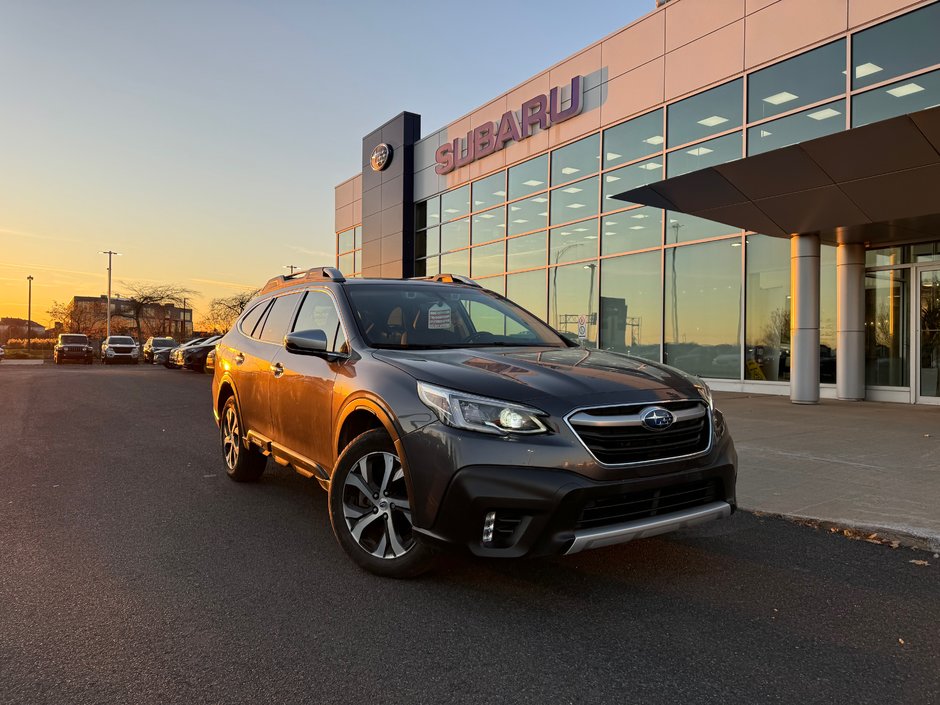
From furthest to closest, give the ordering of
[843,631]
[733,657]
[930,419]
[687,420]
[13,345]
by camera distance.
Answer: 1. [13,345]
2. [930,419]
3. [687,420]
4. [843,631]
5. [733,657]

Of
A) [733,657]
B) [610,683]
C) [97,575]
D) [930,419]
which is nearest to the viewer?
[610,683]

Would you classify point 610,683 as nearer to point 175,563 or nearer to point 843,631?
point 843,631

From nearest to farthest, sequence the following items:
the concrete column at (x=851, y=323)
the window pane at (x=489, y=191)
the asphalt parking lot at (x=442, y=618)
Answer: the asphalt parking lot at (x=442, y=618)
the concrete column at (x=851, y=323)
the window pane at (x=489, y=191)

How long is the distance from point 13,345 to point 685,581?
87.8 meters

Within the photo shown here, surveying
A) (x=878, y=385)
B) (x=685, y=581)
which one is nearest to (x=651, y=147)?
(x=878, y=385)

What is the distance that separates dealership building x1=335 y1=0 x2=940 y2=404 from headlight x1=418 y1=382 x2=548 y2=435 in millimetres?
7626

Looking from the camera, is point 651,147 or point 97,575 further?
point 651,147

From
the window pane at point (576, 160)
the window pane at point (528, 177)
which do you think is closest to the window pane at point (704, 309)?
the window pane at point (576, 160)

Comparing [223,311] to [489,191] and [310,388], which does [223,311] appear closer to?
[489,191]

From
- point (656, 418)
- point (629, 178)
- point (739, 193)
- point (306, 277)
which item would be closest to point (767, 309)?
point (739, 193)

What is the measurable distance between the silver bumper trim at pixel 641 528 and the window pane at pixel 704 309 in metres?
13.1

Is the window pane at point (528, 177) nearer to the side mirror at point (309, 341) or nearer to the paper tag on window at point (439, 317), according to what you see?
the paper tag on window at point (439, 317)

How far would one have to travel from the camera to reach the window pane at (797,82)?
1330 centimetres

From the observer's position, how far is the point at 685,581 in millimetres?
3611
